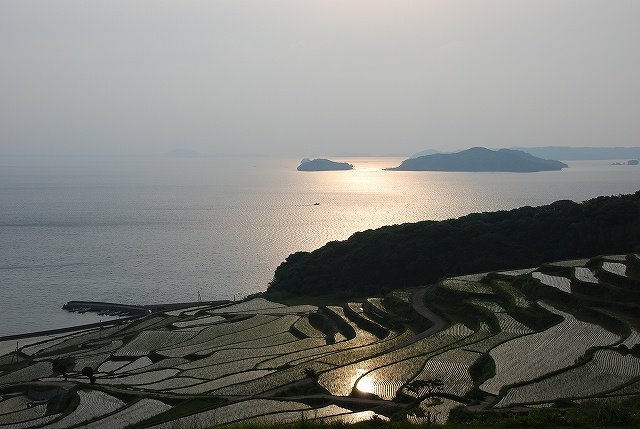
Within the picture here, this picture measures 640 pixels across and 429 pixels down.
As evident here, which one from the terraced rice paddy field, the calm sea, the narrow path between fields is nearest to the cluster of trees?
the narrow path between fields

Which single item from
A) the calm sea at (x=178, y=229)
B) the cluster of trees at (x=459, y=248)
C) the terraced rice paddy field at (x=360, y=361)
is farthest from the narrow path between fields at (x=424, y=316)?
the calm sea at (x=178, y=229)

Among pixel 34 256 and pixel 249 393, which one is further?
pixel 34 256

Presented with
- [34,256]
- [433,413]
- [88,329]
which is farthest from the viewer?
[34,256]

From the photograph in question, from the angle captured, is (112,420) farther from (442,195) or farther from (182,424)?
(442,195)

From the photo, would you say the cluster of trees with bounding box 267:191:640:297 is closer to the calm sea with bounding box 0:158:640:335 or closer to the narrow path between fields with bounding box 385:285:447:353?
the narrow path between fields with bounding box 385:285:447:353

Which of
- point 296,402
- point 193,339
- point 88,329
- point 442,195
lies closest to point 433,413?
point 296,402

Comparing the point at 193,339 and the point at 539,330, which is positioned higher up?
the point at 539,330

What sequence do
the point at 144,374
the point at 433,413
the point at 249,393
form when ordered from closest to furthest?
the point at 433,413, the point at 249,393, the point at 144,374
